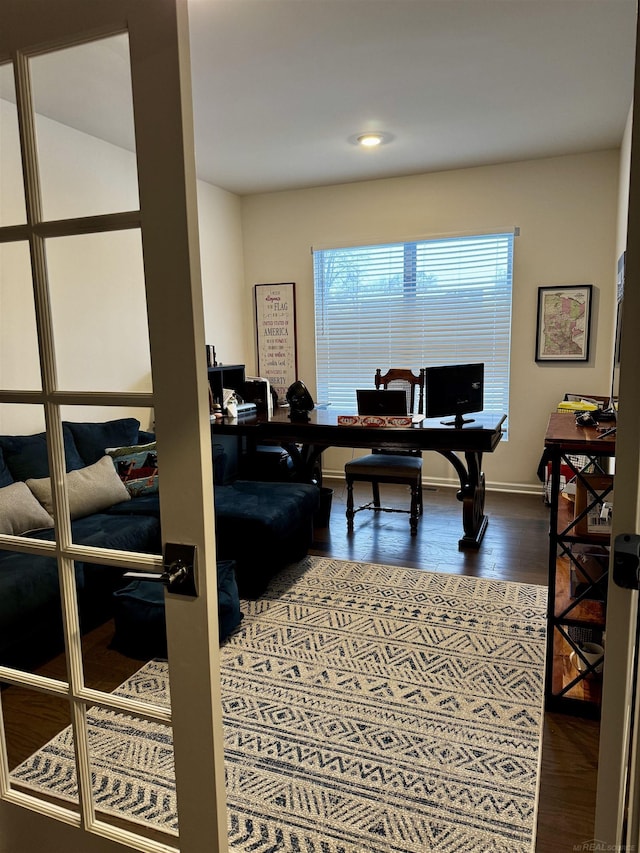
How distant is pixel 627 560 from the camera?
911 mm

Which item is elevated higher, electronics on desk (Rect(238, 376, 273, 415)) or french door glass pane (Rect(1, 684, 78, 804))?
electronics on desk (Rect(238, 376, 273, 415))

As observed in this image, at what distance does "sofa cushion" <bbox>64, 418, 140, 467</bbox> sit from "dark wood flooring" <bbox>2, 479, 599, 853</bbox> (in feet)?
2.86

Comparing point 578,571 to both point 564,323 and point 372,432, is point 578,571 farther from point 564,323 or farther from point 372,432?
point 564,323

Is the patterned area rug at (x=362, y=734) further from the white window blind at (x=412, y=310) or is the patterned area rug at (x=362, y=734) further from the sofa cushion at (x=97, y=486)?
the white window blind at (x=412, y=310)

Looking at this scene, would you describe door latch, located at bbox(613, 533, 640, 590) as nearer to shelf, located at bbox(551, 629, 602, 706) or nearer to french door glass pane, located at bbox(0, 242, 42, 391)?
shelf, located at bbox(551, 629, 602, 706)

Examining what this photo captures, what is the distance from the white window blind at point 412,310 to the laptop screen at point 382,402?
1631 millimetres

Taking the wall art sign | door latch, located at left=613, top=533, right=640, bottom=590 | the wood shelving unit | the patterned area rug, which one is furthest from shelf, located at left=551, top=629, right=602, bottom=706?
the wall art sign

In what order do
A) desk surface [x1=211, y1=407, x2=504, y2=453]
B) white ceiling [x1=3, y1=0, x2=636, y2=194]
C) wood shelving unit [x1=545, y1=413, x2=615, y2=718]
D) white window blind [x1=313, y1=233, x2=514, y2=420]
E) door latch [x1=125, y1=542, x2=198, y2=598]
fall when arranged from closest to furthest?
door latch [x1=125, y1=542, x2=198, y2=598] → wood shelving unit [x1=545, y1=413, x2=615, y2=718] → white ceiling [x1=3, y1=0, x2=636, y2=194] → desk surface [x1=211, y1=407, x2=504, y2=453] → white window blind [x1=313, y1=233, x2=514, y2=420]

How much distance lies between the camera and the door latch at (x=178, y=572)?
1.05 metres

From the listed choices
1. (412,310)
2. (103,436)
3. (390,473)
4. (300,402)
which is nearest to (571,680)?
(390,473)

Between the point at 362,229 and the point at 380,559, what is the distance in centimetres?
320

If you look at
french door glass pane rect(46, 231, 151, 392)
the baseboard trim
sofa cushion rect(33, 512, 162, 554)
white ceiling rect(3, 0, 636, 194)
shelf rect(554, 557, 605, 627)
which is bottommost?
the baseboard trim

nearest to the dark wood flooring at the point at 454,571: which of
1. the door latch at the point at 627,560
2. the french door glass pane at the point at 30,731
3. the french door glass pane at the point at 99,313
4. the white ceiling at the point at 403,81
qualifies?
the french door glass pane at the point at 30,731

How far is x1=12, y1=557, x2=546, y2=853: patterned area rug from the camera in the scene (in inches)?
65.0
